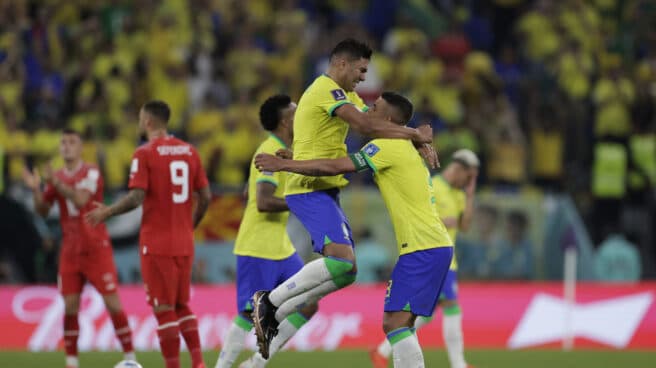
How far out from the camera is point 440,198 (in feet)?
43.0

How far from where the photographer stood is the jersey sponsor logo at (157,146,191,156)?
11.2m

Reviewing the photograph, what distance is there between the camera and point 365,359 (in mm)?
14648

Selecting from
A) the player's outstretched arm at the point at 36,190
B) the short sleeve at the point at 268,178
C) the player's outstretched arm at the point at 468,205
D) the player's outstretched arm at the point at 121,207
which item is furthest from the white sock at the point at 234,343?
the player's outstretched arm at the point at 468,205

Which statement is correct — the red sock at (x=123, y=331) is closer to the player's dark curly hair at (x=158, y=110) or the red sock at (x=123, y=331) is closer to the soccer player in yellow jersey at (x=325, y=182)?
the player's dark curly hair at (x=158, y=110)

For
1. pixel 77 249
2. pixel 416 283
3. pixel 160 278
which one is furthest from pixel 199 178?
pixel 416 283

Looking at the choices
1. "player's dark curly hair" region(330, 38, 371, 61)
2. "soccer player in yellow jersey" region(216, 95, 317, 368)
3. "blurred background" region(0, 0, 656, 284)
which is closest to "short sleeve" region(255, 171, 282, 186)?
"soccer player in yellow jersey" region(216, 95, 317, 368)

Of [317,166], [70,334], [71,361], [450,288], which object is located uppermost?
[317,166]

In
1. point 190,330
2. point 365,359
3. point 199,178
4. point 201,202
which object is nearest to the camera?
point 190,330

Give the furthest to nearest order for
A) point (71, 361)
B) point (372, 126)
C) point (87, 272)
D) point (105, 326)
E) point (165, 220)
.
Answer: point (105, 326)
point (87, 272)
point (71, 361)
point (165, 220)
point (372, 126)

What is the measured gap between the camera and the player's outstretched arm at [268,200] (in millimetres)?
10961

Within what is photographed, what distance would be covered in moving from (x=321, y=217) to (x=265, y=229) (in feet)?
4.62

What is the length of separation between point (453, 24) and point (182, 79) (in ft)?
18.2

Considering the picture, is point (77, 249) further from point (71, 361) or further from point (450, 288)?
point (450, 288)

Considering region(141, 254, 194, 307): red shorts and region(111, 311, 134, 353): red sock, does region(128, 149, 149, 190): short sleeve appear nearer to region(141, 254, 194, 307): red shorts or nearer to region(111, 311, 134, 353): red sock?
region(141, 254, 194, 307): red shorts
